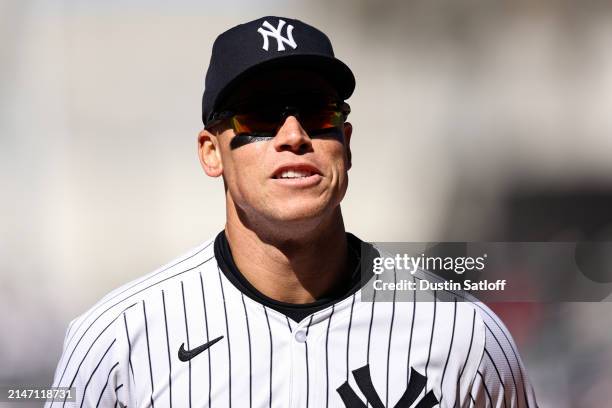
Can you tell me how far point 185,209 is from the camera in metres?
3.28

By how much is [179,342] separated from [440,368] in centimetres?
63

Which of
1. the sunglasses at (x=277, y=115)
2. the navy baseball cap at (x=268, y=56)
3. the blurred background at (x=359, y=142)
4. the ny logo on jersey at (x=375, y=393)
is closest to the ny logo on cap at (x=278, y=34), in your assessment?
the navy baseball cap at (x=268, y=56)

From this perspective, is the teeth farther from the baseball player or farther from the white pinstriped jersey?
the white pinstriped jersey

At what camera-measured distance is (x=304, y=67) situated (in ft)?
6.11

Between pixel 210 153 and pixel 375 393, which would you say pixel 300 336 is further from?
pixel 210 153

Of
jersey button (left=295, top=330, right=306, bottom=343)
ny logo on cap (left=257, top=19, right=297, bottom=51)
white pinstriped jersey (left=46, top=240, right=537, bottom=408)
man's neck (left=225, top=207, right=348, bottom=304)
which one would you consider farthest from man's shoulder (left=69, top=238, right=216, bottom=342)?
ny logo on cap (left=257, top=19, right=297, bottom=51)

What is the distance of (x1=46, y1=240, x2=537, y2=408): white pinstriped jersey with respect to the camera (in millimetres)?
1823

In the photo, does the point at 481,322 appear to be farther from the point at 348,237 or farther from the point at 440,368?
the point at 348,237

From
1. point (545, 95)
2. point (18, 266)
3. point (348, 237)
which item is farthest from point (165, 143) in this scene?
point (545, 95)

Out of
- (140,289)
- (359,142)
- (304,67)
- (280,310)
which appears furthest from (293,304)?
(359,142)

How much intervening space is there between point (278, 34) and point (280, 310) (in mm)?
668

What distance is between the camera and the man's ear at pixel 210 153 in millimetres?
1970

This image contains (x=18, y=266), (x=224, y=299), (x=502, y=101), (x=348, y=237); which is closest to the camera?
(x=224, y=299)

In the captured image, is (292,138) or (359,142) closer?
(292,138)
